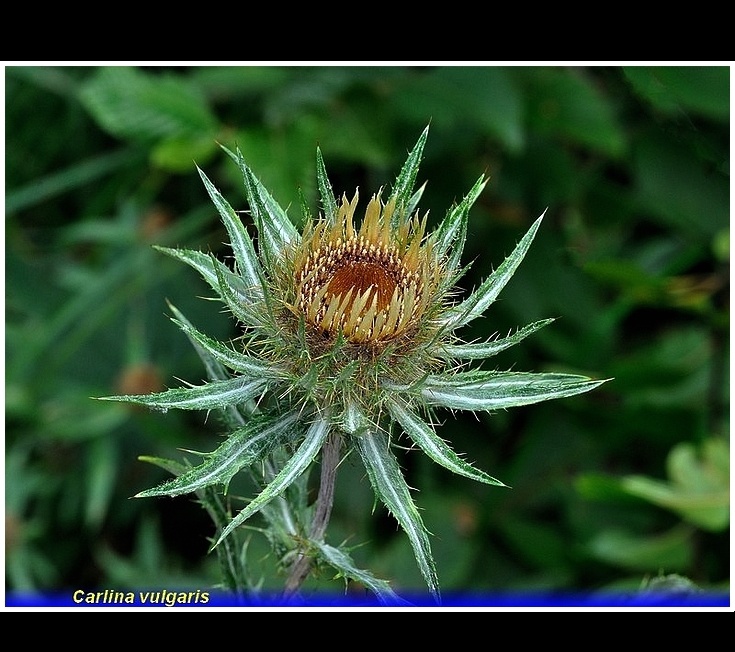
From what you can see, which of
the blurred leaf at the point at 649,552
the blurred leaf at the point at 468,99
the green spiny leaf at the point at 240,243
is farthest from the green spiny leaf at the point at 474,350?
the blurred leaf at the point at 649,552

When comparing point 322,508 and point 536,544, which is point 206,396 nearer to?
point 322,508

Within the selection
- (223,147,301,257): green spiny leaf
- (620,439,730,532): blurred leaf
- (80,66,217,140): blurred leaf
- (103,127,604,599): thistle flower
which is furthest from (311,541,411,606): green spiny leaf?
(80,66,217,140): blurred leaf

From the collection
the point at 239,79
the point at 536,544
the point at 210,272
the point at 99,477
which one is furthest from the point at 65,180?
the point at 536,544

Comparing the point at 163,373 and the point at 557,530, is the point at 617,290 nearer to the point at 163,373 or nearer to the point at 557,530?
the point at 557,530

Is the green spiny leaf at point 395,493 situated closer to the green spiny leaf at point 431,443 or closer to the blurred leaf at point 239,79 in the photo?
the green spiny leaf at point 431,443

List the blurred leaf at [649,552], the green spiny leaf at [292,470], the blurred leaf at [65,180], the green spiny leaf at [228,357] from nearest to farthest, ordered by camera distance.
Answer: the green spiny leaf at [292,470], the green spiny leaf at [228,357], the blurred leaf at [649,552], the blurred leaf at [65,180]

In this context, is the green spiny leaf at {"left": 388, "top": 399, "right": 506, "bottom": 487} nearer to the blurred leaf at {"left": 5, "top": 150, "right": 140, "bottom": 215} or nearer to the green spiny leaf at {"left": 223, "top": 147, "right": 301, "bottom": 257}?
the green spiny leaf at {"left": 223, "top": 147, "right": 301, "bottom": 257}
